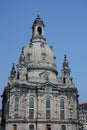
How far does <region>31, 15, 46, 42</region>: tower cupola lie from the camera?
87.4 m

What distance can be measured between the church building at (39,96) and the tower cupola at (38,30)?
5542 millimetres

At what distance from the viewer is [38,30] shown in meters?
88.8

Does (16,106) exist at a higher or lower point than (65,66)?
lower

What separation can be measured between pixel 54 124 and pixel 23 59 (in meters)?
18.8

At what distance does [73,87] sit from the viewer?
257 ft

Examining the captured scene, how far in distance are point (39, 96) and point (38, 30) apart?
22.8 metres

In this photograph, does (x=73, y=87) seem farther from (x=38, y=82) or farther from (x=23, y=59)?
(x=23, y=59)

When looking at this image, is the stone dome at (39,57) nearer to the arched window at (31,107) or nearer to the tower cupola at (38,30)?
the tower cupola at (38,30)

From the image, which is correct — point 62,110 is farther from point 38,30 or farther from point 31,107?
point 38,30

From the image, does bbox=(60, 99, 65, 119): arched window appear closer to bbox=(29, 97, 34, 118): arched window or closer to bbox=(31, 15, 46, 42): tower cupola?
bbox=(29, 97, 34, 118): arched window

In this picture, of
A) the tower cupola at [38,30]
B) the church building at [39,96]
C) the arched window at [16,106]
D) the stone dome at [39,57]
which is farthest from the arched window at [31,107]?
the tower cupola at [38,30]

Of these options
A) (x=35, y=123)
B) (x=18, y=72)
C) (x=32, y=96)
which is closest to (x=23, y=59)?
(x=18, y=72)

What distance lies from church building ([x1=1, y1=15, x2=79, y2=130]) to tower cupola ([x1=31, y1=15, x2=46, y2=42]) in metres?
5.54

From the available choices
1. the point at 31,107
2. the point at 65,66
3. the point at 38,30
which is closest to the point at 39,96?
the point at 31,107
